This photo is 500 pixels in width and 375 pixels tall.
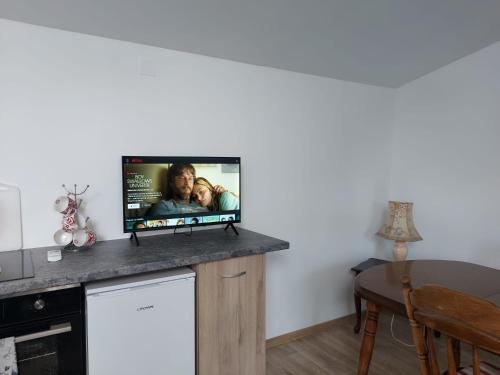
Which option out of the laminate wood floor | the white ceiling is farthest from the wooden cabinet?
the white ceiling

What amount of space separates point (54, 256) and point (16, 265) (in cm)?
16

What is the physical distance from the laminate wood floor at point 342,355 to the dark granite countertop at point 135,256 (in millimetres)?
1033

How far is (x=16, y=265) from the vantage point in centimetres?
166

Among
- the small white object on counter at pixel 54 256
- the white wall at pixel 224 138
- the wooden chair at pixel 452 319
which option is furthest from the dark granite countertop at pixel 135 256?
the wooden chair at pixel 452 319

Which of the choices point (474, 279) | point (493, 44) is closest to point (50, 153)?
point (474, 279)

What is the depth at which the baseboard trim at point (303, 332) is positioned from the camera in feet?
9.42

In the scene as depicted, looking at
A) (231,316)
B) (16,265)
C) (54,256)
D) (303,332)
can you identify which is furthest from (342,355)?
(16,265)

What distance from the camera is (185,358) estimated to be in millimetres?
1920

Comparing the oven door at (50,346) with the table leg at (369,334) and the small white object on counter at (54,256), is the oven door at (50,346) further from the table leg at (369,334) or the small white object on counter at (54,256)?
the table leg at (369,334)

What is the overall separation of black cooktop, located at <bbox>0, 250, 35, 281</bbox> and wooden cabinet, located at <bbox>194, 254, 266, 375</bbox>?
78cm

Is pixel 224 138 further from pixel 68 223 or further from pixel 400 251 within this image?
pixel 400 251

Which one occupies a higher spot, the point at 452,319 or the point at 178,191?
the point at 178,191

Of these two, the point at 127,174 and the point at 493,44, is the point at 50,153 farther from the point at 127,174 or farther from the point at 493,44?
the point at 493,44

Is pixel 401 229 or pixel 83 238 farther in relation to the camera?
pixel 401 229
